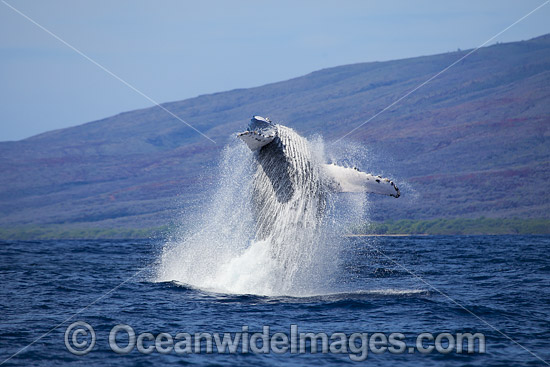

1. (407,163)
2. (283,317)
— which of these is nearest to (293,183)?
(283,317)

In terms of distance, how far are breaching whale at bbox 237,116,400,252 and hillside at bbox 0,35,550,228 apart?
74.5 m

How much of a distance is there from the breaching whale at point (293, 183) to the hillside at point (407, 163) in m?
74.5

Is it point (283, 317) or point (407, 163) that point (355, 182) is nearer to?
point (283, 317)

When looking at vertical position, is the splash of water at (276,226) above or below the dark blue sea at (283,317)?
above

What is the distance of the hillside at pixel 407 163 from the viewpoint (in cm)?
11431

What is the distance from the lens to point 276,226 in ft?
55.2

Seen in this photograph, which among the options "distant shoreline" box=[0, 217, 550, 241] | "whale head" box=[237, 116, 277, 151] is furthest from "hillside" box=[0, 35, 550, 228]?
"whale head" box=[237, 116, 277, 151]

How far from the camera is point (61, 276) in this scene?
21.7 meters

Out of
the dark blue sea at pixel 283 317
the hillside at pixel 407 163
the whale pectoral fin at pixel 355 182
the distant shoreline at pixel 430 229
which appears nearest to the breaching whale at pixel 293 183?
the whale pectoral fin at pixel 355 182

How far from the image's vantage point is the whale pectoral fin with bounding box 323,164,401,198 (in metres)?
16.1

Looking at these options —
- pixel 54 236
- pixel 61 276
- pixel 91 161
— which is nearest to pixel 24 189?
pixel 91 161

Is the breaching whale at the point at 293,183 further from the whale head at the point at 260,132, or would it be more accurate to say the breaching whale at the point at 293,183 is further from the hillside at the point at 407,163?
the hillside at the point at 407,163

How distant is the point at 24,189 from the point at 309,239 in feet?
509

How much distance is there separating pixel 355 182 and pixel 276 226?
6.93 feet
